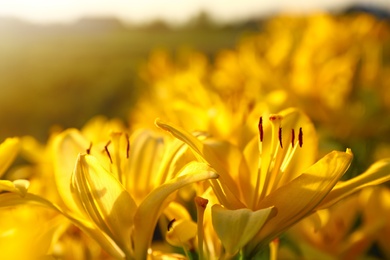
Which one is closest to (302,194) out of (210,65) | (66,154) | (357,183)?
(357,183)

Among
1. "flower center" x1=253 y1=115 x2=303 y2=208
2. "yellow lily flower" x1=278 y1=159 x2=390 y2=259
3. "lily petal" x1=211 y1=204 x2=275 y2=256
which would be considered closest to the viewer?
"lily petal" x1=211 y1=204 x2=275 y2=256

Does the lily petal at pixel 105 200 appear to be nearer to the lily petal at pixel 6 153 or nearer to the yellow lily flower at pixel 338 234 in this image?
the lily petal at pixel 6 153

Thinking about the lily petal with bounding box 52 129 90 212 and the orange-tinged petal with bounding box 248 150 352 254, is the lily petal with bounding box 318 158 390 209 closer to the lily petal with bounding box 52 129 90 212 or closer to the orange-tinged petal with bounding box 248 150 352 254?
the orange-tinged petal with bounding box 248 150 352 254

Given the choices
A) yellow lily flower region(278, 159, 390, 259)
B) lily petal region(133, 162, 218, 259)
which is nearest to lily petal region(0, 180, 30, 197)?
lily petal region(133, 162, 218, 259)

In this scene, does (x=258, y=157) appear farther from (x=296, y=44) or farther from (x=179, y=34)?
(x=179, y=34)

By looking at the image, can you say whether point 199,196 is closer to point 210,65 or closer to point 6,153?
point 6,153

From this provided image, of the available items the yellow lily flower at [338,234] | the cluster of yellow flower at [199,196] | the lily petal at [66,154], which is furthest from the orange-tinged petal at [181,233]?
the yellow lily flower at [338,234]

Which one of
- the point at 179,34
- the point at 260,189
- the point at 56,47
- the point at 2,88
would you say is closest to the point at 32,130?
the point at 2,88

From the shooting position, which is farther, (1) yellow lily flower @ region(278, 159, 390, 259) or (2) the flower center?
(1) yellow lily flower @ region(278, 159, 390, 259)
